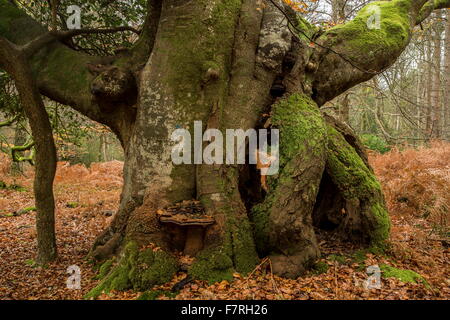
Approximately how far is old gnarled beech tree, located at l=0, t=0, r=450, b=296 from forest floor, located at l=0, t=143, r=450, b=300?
0.69ft

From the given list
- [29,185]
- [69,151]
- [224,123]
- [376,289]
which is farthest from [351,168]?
[69,151]

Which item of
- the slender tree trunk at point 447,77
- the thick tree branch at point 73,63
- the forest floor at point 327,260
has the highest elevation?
the slender tree trunk at point 447,77

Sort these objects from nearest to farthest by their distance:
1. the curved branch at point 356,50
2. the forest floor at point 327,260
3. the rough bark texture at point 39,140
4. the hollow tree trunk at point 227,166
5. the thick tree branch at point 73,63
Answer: the forest floor at point 327,260, the hollow tree trunk at point 227,166, the rough bark texture at point 39,140, the thick tree branch at point 73,63, the curved branch at point 356,50

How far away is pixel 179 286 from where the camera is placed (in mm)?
3383

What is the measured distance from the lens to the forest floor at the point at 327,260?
3.33 meters

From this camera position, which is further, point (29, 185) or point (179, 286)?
point (29, 185)

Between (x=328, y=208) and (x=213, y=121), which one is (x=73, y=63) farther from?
(x=328, y=208)

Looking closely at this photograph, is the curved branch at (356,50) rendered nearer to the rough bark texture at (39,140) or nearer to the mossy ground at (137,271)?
the mossy ground at (137,271)

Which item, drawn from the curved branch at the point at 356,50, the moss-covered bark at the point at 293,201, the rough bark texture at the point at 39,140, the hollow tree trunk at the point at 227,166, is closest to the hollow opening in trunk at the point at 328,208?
the hollow tree trunk at the point at 227,166

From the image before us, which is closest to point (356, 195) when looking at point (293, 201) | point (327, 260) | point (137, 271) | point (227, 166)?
point (327, 260)

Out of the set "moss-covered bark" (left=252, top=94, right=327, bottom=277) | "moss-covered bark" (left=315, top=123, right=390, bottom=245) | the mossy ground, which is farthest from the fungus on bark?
"moss-covered bark" (left=315, top=123, right=390, bottom=245)

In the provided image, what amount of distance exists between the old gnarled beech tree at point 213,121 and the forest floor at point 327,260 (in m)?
0.21
